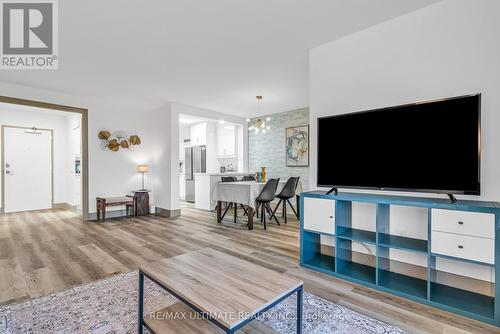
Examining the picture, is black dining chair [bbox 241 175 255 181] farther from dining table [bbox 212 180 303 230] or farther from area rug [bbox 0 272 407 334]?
area rug [bbox 0 272 407 334]

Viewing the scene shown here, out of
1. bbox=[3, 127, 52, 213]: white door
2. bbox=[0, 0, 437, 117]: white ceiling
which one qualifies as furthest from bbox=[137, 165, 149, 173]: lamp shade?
bbox=[3, 127, 52, 213]: white door

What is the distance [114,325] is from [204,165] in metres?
5.81

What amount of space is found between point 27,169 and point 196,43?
239 inches

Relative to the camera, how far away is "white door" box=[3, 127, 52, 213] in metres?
5.89

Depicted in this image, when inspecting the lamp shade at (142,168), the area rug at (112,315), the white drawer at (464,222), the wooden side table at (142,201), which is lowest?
the area rug at (112,315)

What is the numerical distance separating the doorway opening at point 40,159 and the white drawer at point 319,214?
5230 millimetres

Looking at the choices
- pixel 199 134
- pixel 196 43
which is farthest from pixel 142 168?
pixel 196 43

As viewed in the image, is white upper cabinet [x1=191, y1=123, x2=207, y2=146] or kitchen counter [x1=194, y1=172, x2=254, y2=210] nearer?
kitchen counter [x1=194, y1=172, x2=254, y2=210]

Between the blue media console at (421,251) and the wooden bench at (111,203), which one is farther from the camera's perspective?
the wooden bench at (111,203)

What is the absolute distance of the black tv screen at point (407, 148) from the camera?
1844 mm

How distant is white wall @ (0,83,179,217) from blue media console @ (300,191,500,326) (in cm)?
384

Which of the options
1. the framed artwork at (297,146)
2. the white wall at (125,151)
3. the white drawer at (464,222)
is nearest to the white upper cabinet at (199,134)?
the white wall at (125,151)

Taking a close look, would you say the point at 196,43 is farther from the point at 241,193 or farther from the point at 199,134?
the point at 199,134

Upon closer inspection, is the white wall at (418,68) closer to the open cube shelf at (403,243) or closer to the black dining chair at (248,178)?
the open cube shelf at (403,243)
